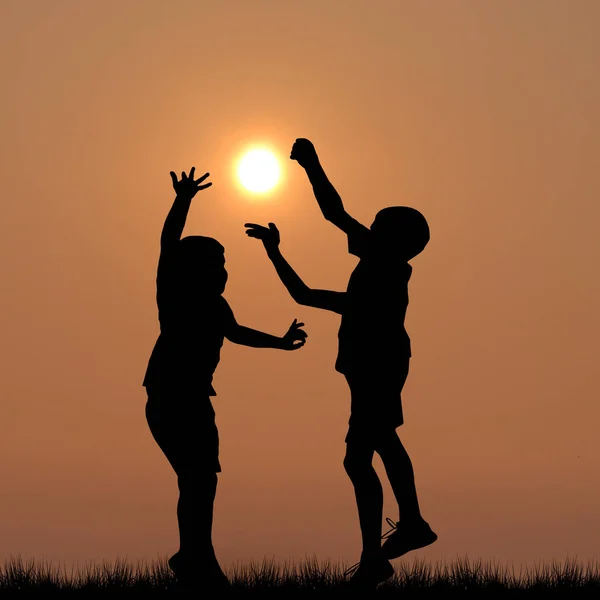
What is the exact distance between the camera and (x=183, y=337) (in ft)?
35.3

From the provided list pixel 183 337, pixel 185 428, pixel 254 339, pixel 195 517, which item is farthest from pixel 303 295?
pixel 195 517

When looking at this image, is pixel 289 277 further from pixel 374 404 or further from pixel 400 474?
pixel 400 474

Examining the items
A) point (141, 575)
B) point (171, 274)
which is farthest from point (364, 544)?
point (171, 274)

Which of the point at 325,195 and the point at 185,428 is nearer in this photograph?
the point at 185,428

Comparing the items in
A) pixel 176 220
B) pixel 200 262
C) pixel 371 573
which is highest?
pixel 176 220

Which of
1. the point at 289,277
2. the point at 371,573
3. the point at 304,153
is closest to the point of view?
the point at 371,573

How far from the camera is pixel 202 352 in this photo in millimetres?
10734

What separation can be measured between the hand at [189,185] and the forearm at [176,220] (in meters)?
0.05

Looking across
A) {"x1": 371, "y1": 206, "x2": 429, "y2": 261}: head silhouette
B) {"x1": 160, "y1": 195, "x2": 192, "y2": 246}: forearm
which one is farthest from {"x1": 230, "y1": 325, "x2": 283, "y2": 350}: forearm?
{"x1": 371, "y1": 206, "x2": 429, "y2": 261}: head silhouette

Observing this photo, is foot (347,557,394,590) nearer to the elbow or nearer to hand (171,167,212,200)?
the elbow

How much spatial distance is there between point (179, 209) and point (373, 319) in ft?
6.13

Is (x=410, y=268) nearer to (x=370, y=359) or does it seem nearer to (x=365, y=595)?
(x=370, y=359)

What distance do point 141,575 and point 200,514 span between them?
87 centimetres

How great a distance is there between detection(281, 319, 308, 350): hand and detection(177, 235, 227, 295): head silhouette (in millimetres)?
891
